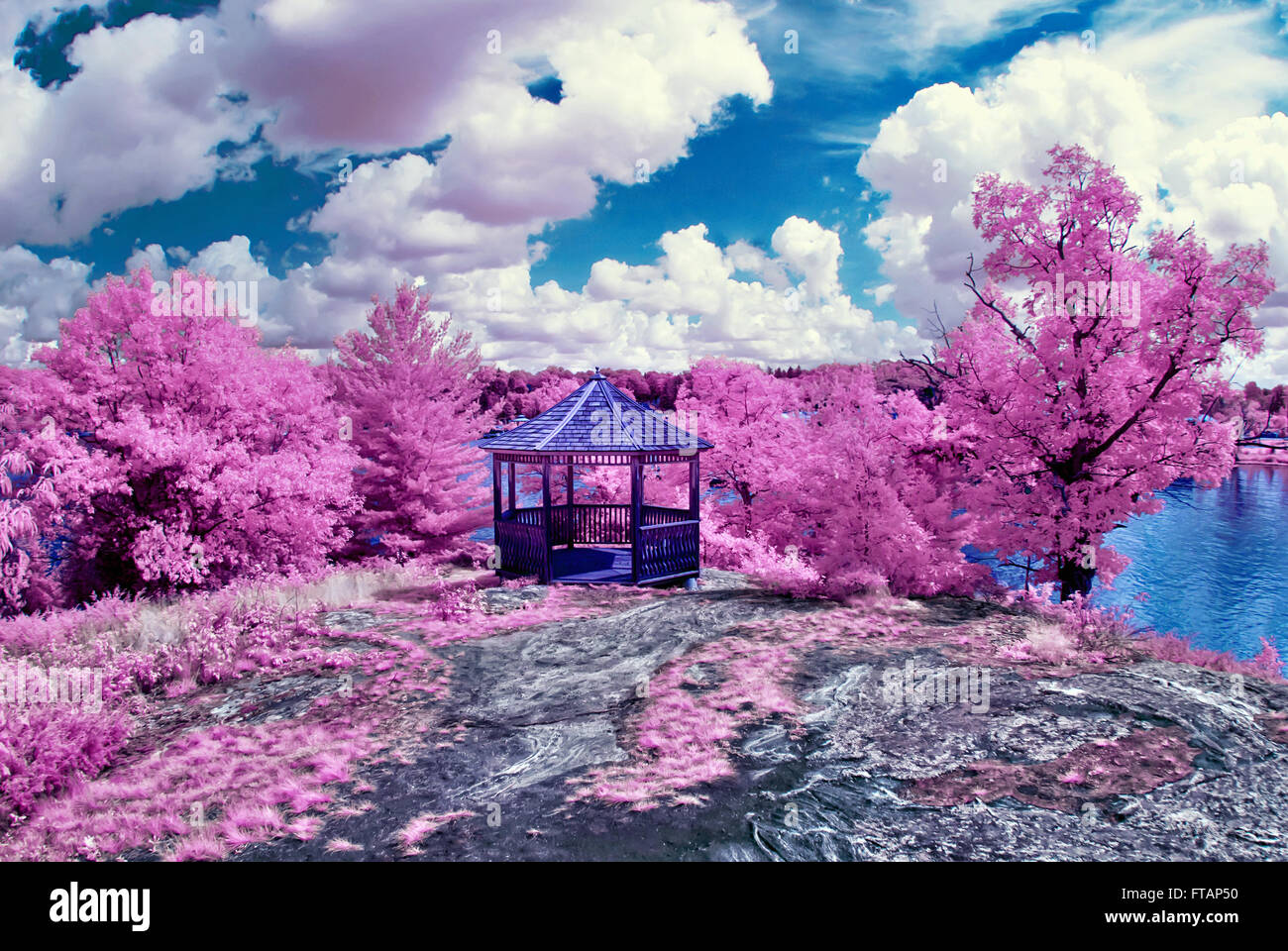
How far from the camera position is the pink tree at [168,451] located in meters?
14.5

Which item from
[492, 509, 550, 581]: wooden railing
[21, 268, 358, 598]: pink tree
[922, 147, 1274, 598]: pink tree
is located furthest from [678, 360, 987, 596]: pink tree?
[21, 268, 358, 598]: pink tree

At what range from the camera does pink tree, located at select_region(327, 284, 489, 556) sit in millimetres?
21984

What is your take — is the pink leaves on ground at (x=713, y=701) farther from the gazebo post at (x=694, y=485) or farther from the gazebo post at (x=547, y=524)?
the gazebo post at (x=547, y=524)

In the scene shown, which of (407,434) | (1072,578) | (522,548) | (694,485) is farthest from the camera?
(407,434)

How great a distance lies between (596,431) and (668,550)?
3.28 metres

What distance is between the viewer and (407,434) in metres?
21.8

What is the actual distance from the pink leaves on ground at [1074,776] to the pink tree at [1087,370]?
8357mm

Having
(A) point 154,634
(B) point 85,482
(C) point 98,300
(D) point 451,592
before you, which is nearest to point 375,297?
(C) point 98,300

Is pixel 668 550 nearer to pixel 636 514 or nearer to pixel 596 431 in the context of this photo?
pixel 636 514

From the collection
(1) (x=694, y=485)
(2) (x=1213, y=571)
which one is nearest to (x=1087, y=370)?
(1) (x=694, y=485)

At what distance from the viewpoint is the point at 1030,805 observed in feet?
17.1

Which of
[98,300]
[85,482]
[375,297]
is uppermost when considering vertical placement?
[375,297]
